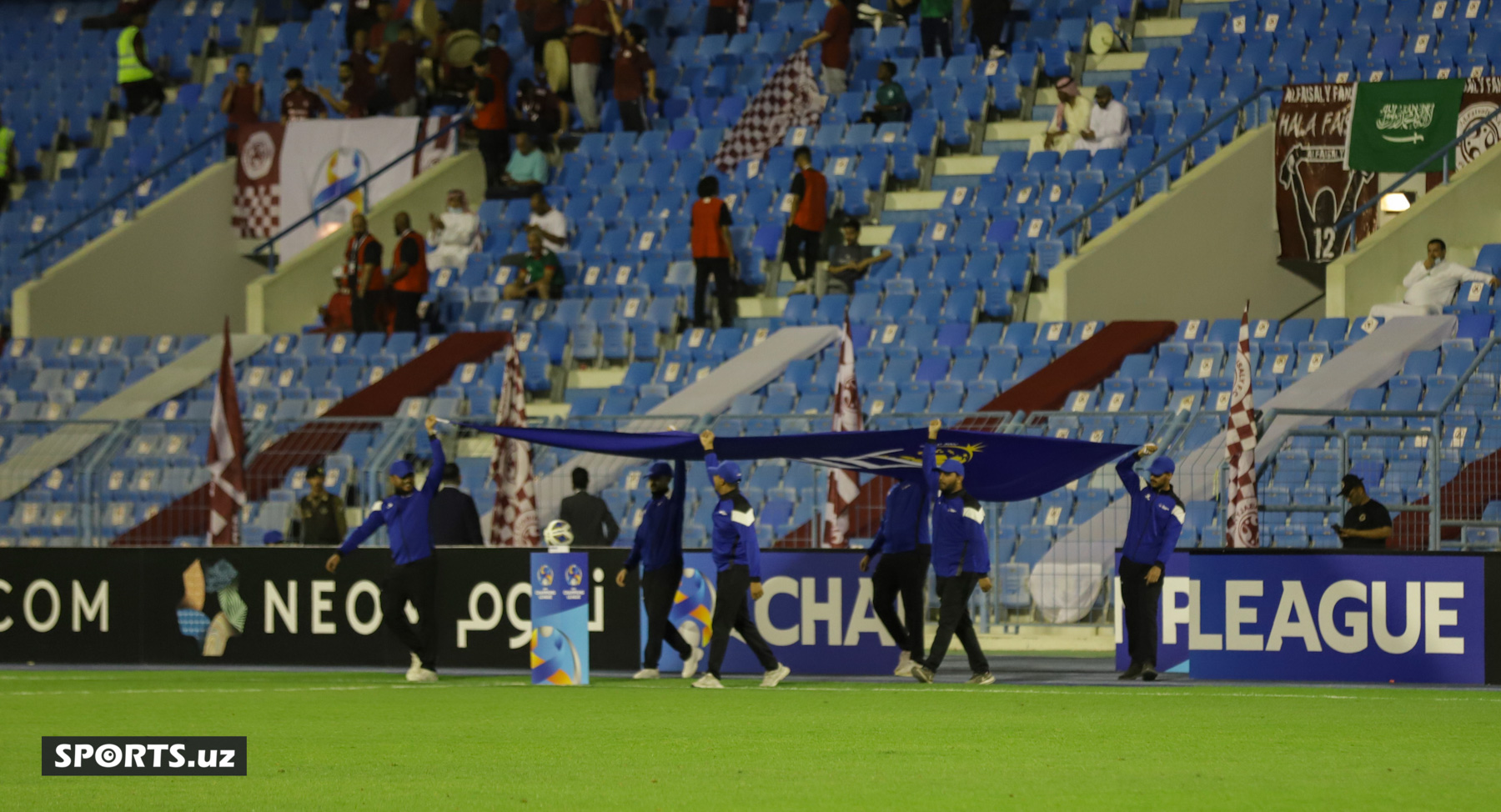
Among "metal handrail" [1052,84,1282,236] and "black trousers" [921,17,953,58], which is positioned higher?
"black trousers" [921,17,953,58]

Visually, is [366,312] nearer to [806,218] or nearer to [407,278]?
[407,278]

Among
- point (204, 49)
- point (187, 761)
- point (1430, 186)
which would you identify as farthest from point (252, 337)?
point (187, 761)

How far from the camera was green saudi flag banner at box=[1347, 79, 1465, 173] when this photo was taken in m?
24.2

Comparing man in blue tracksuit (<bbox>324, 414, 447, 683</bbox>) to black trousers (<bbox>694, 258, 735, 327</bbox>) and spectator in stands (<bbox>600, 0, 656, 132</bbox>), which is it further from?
spectator in stands (<bbox>600, 0, 656, 132</bbox>)

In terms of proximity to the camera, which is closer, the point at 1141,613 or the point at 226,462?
the point at 1141,613

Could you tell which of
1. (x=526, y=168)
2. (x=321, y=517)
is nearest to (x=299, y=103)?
(x=526, y=168)

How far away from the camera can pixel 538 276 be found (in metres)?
28.2

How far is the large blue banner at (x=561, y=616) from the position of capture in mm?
16375

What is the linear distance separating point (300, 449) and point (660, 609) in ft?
24.2

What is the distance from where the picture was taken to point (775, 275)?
27.5 meters

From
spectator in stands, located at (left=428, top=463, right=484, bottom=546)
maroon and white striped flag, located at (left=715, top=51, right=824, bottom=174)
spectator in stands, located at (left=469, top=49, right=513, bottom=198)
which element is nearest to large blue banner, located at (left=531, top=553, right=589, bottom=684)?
spectator in stands, located at (left=428, top=463, right=484, bottom=546)

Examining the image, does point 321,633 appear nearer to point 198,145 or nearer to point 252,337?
point 252,337

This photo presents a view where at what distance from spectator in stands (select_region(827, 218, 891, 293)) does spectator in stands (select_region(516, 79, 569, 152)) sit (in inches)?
218

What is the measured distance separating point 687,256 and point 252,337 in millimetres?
5871
